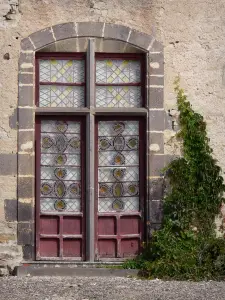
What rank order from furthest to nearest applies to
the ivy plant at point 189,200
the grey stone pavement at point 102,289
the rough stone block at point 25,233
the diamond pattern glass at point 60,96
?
the diamond pattern glass at point 60,96
the rough stone block at point 25,233
the ivy plant at point 189,200
the grey stone pavement at point 102,289

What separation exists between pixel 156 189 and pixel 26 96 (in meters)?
1.83

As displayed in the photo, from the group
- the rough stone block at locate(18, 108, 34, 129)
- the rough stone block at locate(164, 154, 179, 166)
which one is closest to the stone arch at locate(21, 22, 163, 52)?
the rough stone block at locate(18, 108, 34, 129)

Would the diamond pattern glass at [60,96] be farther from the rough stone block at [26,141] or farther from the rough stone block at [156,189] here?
the rough stone block at [156,189]

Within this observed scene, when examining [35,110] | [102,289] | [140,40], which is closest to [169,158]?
[140,40]

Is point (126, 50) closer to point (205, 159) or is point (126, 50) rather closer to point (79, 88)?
point (79, 88)

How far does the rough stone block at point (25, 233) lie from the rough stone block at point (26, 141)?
0.85 meters

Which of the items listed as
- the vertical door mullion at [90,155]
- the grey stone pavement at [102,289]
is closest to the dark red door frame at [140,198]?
the vertical door mullion at [90,155]

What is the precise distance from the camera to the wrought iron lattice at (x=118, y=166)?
873 centimetres

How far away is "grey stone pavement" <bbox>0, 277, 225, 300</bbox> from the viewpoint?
22.8 feet

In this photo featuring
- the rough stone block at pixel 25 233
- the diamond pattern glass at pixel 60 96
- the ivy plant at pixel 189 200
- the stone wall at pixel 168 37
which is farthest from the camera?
the diamond pattern glass at pixel 60 96

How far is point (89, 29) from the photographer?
8641mm

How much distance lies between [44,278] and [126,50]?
2.78 meters

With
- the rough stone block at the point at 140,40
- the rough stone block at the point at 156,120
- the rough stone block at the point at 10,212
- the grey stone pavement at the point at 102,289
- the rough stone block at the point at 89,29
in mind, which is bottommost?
the grey stone pavement at the point at 102,289

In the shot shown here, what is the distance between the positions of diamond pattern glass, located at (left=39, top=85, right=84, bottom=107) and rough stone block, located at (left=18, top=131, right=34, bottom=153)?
0.40 m
